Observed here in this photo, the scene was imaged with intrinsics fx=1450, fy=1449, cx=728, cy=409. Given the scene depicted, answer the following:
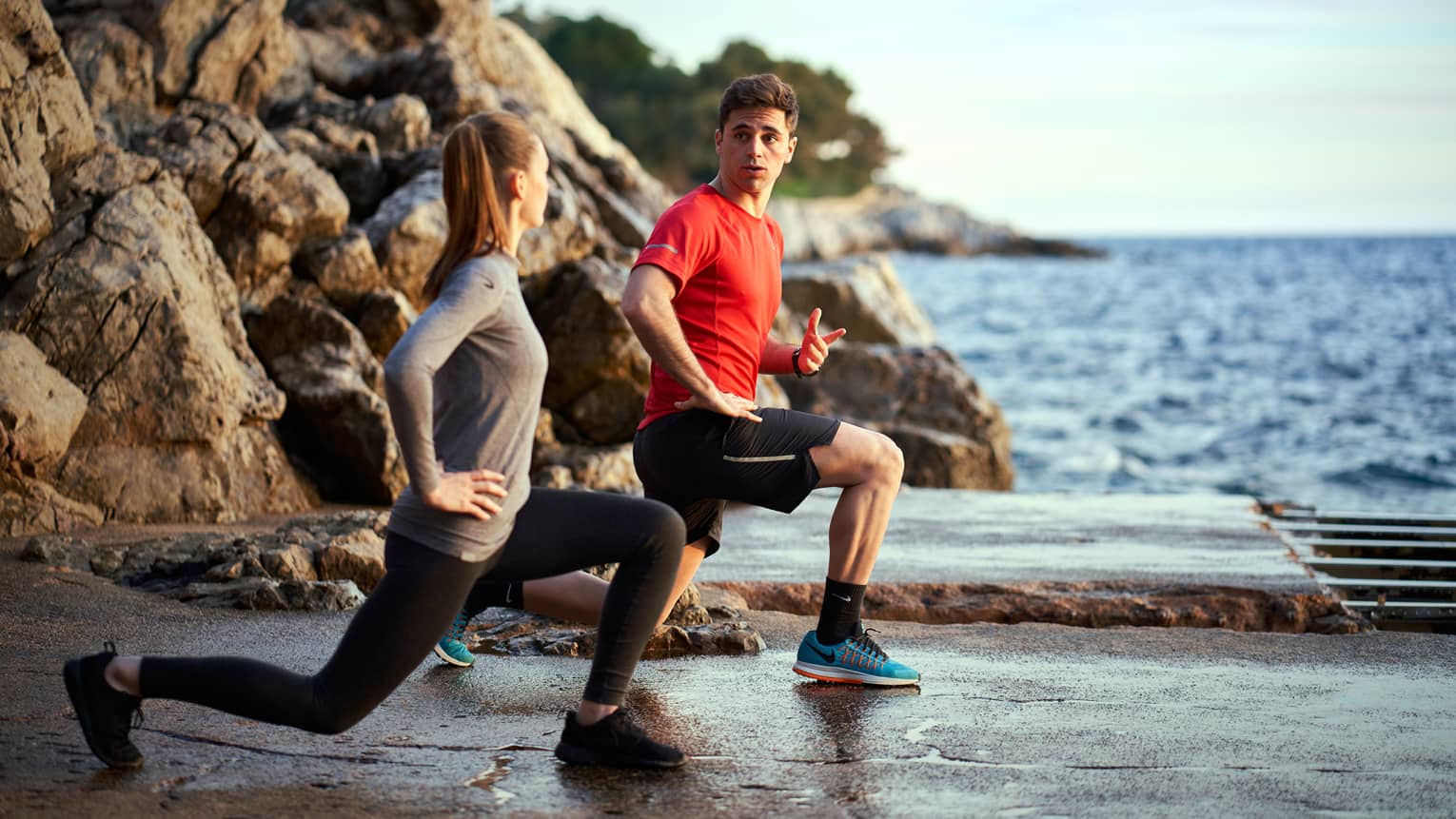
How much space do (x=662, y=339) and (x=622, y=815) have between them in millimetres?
1554

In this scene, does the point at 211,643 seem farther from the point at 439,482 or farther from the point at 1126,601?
the point at 1126,601

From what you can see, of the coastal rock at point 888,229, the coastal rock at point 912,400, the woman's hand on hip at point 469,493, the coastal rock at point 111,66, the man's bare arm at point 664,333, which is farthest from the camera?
the coastal rock at point 888,229

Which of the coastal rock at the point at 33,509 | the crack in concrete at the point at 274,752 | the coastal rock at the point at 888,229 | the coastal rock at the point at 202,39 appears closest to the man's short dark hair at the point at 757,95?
the crack in concrete at the point at 274,752

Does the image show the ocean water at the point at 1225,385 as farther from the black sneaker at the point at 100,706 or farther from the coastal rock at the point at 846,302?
the black sneaker at the point at 100,706

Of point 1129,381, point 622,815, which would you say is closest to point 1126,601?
point 622,815

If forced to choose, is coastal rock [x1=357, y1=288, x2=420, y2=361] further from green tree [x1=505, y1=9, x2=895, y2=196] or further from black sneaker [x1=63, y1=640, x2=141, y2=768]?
green tree [x1=505, y1=9, x2=895, y2=196]

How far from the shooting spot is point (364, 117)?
11.6m

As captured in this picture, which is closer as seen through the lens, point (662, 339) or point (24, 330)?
point (662, 339)

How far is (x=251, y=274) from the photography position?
372 inches

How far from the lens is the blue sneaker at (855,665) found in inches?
197

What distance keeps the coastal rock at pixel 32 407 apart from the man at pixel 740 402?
380cm

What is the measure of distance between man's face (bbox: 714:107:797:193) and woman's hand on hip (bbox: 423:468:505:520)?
63.2 inches

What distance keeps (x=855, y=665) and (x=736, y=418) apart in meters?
0.99

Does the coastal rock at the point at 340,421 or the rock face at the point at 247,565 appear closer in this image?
the rock face at the point at 247,565
